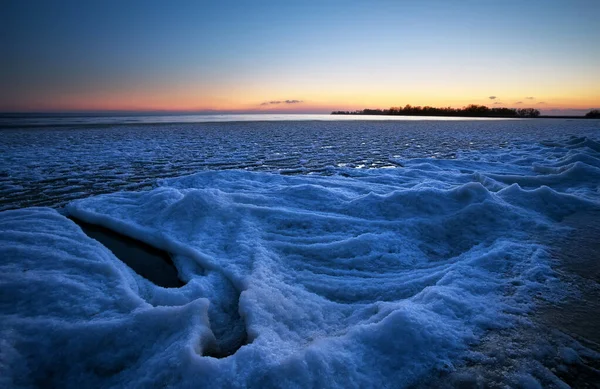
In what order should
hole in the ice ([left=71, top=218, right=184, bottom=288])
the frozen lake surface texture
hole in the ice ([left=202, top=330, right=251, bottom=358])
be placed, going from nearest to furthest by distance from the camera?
the frozen lake surface texture
hole in the ice ([left=202, top=330, right=251, bottom=358])
hole in the ice ([left=71, top=218, right=184, bottom=288])

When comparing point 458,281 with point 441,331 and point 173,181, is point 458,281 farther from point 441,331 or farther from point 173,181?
point 173,181

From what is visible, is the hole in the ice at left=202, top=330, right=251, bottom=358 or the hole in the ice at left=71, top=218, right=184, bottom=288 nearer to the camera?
the hole in the ice at left=202, top=330, right=251, bottom=358

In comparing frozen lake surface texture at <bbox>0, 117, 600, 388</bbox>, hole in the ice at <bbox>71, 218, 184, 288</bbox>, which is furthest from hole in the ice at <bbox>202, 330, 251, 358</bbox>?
hole in the ice at <bbox>71, 218, 184, 288</bbox>

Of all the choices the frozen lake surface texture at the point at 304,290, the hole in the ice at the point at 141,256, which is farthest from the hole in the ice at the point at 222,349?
the hole in the ice at the point at 141,256

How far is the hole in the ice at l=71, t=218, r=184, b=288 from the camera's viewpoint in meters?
3.91

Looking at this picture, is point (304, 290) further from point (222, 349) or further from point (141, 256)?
point (141, 256)

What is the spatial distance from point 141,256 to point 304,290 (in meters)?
Answer: 2.65

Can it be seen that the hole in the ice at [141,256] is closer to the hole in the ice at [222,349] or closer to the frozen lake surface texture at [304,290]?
the frozen lake surface texture at [304,290]

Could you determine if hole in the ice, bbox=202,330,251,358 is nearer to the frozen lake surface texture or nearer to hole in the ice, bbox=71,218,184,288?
the frozen lake surface texture

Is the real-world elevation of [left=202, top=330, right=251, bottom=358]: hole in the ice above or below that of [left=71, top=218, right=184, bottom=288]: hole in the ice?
above

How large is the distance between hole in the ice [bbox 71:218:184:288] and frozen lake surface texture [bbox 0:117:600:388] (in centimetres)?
4

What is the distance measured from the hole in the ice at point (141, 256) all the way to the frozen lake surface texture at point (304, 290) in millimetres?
40

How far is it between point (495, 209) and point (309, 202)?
11.7ft

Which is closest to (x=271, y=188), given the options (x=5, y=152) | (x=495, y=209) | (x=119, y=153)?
(x=495, y=209)
